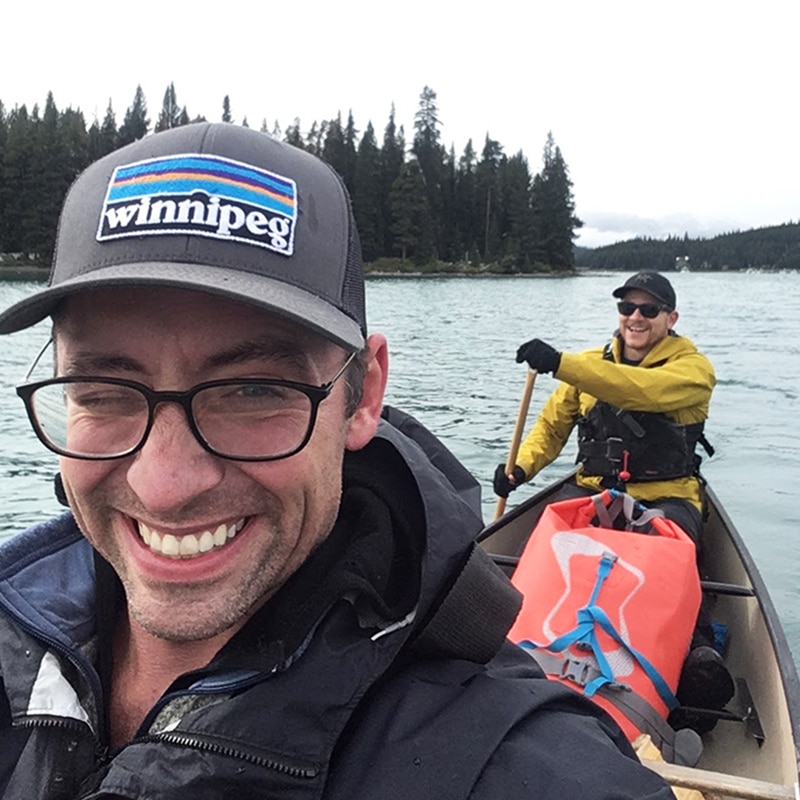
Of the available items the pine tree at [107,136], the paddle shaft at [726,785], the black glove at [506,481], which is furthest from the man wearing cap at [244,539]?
the pine tree at [107,136]

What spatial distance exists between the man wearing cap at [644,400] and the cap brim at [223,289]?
12.6ft

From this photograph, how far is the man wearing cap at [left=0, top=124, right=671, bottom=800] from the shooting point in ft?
3.50

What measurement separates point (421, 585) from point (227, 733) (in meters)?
0.30

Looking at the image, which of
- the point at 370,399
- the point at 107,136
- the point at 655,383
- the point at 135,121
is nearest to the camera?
the point at 370,399

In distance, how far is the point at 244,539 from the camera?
4.11 ft

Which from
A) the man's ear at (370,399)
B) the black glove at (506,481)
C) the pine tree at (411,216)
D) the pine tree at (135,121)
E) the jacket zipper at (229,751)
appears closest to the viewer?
the jacket zipper at (229,751)

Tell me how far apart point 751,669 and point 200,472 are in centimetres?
321

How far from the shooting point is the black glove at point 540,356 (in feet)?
16.4

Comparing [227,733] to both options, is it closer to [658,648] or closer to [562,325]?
[658,648]

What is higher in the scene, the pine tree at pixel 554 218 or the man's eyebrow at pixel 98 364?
the pine tree at pixel 554 218

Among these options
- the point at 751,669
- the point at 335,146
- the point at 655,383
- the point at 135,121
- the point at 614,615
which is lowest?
the point at 751,669

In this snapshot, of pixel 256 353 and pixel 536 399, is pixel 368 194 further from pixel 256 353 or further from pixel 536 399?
pixel 256 353

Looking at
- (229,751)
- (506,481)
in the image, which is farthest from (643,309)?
(229,751)

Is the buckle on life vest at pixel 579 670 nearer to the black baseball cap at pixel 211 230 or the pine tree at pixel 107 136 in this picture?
the black baseball cap at pixel 211 230
